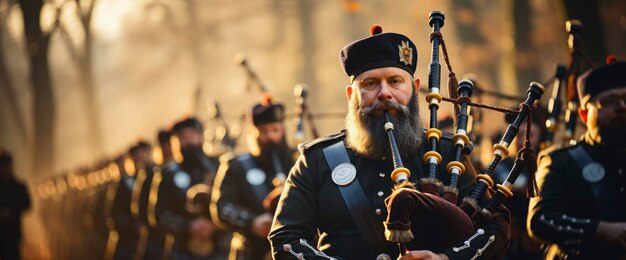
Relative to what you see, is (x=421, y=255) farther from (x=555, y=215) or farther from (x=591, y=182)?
(x=591, y=182)

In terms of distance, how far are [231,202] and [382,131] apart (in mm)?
4289

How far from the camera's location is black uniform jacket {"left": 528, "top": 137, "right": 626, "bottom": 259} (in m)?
5.98

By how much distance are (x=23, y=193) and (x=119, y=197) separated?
1.95 meters

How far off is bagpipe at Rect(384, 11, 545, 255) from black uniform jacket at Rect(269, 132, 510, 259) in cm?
8

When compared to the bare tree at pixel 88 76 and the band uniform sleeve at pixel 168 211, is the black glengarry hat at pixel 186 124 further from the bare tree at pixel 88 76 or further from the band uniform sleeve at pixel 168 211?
the bare tree at pixel 88 76

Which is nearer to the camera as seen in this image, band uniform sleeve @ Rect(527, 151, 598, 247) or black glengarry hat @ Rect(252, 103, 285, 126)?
band uniform sleeve @ Rect(527, 151, 598, 247)

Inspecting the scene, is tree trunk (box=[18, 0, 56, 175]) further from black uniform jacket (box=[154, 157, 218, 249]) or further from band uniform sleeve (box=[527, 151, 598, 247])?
band uniform sleeve (box=[527, 151, 598, 247])

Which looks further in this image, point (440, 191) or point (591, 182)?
point (591, 182)

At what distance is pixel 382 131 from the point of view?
4988 millimetres

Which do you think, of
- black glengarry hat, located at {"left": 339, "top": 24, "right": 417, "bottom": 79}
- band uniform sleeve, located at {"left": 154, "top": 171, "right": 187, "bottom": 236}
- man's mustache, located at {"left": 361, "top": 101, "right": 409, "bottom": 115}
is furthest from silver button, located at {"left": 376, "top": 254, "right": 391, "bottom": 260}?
band uniform sleeve, located at {"left": 154, "top": 171, "right": 187, "bottom": 236}

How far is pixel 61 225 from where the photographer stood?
28469 mm

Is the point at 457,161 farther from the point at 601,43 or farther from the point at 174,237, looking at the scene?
the point at 174,237

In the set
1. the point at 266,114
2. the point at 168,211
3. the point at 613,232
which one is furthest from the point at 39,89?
the point at 613,232

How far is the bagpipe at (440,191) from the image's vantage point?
4.40 meters
